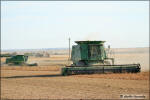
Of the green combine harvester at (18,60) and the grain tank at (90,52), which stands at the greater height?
the grain tank at (90,52)

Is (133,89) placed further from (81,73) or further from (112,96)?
(81,73)

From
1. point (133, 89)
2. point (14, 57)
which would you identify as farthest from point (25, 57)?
point (133, 89)

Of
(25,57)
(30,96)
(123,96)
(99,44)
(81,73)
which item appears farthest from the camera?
(25,57)

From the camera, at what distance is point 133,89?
19.3m

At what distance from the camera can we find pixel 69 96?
1762 cm

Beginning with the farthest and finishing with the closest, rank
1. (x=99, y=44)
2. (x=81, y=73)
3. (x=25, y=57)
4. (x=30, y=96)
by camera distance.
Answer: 1. (x=25, y=57)
2. (x=99, y=44)
3. (x=81, y=73)
4. (x=30, y=96)

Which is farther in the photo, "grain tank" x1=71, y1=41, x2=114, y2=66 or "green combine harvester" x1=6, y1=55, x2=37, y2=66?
"green combine harvester" x1=6, y1=55, x2=37, y2=66

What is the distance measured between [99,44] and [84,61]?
6.85 feet

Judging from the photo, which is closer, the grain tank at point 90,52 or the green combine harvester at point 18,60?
the grain tank at point 90,52

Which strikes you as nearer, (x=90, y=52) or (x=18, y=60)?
(x=90, y=52)

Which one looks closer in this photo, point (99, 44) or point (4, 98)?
point (4, 98)

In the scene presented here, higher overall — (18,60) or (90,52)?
(90,52)

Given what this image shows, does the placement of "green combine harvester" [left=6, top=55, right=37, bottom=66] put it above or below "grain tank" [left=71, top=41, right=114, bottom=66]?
below

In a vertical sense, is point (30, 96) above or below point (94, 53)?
below
